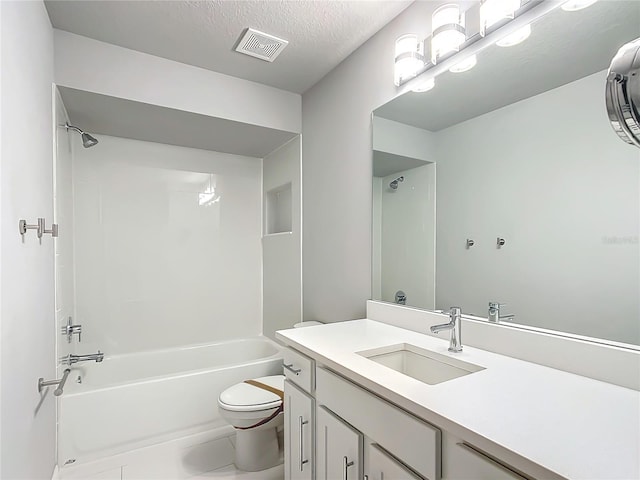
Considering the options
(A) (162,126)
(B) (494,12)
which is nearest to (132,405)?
(A) (162,126)

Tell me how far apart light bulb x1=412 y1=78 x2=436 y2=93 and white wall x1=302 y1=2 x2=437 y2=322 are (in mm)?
177

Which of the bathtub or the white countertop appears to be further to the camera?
the bathtub

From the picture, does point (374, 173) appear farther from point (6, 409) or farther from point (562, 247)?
point (6, 409)

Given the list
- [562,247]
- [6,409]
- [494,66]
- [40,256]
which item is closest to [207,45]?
[40,256]

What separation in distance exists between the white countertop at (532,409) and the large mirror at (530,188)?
0.19 metres

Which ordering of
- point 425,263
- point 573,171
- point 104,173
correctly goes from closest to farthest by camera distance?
point 573,171 → point 425,263 → point 104,173

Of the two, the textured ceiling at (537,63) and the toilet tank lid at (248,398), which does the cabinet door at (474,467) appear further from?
the toilet tank lid at (248,398)

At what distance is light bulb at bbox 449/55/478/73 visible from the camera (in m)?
1.41

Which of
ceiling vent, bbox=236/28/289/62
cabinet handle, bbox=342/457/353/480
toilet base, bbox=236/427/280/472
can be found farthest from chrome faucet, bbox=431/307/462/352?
ceiling vent, bbox=236/28/289/62

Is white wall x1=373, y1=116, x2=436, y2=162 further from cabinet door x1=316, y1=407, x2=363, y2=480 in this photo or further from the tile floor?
the tile floor

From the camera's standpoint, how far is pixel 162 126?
97.1 inches

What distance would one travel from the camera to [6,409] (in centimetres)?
98

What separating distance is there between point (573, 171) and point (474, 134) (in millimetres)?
451

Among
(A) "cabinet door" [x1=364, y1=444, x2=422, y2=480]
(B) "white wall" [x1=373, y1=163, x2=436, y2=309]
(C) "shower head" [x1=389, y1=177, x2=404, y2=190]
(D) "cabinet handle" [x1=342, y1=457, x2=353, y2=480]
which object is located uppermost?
(C) "shower head" [x1=389, y1=177, x2=404, y2=190]
